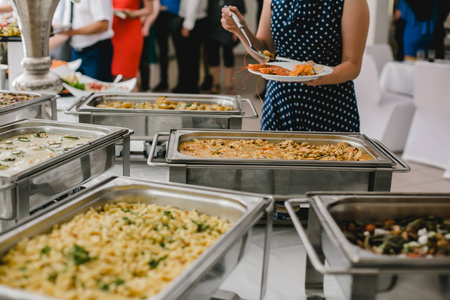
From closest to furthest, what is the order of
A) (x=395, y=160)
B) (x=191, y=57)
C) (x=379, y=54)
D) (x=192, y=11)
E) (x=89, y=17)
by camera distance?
1. (x=395, y=160)
2. (x=89, y=17)
3. (x=379, y=54)
4. (x=192, y=11)
5. (x=191, y=57)

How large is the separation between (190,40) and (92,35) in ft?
8.15

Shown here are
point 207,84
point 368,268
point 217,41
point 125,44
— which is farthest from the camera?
point 207,84

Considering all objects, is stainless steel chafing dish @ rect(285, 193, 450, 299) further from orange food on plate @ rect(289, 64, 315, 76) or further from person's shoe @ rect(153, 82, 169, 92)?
person's shoe @ rect(153, 82, 169, 92)

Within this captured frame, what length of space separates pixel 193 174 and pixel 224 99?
3.28 feet

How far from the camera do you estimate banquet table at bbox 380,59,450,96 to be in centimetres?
415

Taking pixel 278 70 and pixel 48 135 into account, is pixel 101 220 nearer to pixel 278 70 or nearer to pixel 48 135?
pixel 48 135

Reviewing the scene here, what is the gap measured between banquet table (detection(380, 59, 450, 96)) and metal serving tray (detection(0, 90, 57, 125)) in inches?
122

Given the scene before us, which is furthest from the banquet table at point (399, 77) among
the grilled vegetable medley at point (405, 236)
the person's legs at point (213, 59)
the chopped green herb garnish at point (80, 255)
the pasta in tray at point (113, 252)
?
the chopped green herb garnish at point (80, 255)

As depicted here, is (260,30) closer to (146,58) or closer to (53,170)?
(53,170)

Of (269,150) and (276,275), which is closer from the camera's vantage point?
(276,275)

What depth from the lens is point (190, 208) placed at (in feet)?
3.77

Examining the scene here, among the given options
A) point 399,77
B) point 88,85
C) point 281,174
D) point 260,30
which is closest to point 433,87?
point 399,77

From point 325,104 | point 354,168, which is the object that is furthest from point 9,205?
point 325,104

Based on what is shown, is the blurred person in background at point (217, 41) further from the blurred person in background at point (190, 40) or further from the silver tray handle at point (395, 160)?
the silver tray handle at point (395, 160)
